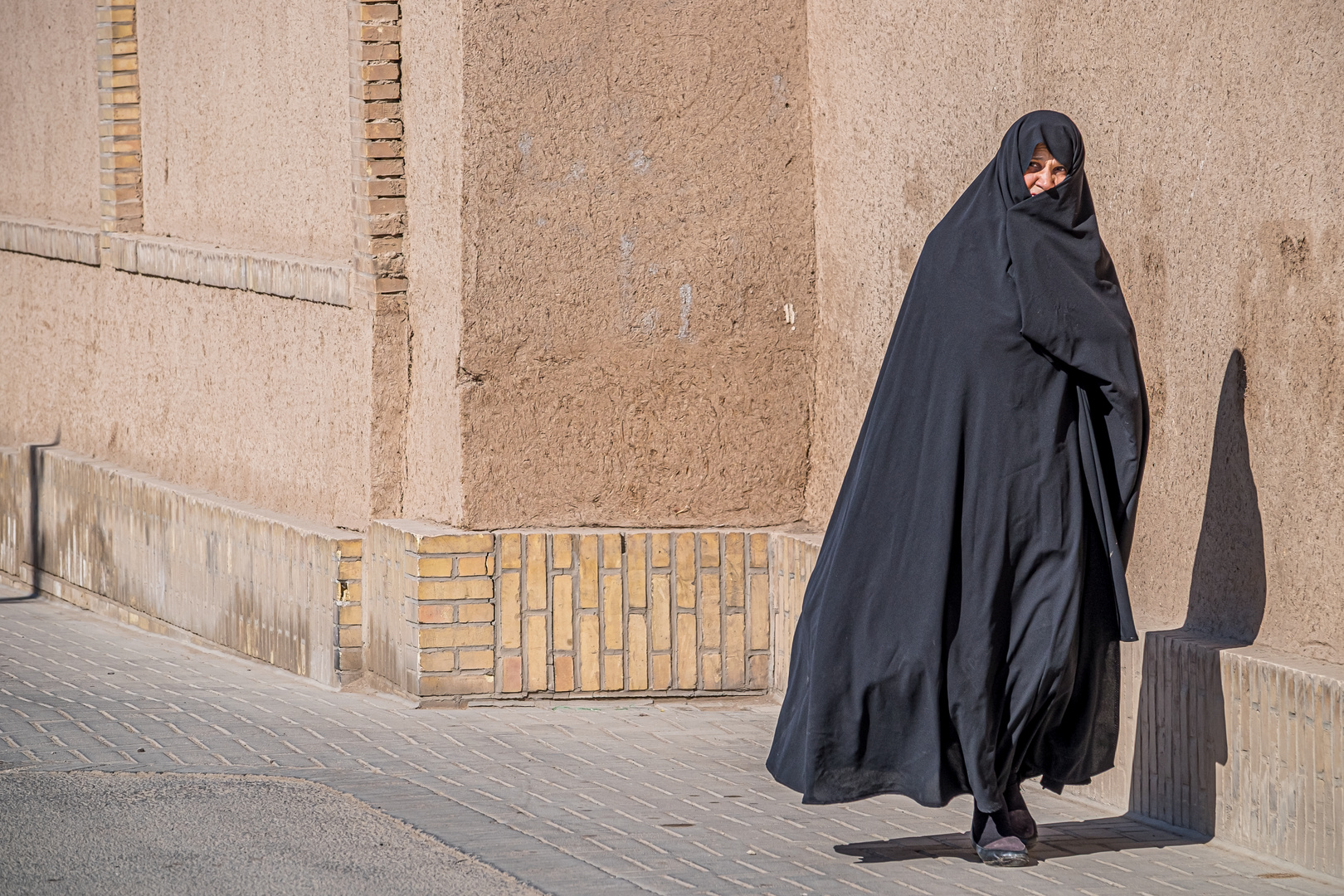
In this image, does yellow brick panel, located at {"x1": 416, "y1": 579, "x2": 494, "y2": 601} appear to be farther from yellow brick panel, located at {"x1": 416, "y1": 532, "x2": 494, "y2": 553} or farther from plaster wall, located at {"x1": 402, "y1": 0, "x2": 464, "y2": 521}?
plaster wall, located at {"x1": 402, "y1": 0, "x2": 464, "y2": 521}

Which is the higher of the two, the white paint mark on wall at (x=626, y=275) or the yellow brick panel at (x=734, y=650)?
the white paint mark on wall at (x=626, y=275)

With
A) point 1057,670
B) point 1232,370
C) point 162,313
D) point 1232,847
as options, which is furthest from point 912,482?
point 162,313

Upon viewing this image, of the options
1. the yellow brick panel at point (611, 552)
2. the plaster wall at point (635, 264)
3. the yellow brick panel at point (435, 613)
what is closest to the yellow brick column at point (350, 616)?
the plaster wall at point (635, 264)

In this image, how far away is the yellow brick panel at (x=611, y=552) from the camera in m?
6.93

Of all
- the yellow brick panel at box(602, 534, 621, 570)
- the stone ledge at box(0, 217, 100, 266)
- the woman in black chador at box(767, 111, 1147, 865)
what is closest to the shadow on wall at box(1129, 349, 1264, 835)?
the woman in black chador at box(767, 111, 1147, 865)

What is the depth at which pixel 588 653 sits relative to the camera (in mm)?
6957

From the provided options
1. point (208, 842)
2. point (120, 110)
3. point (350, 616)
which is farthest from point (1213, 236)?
point (120, 110)

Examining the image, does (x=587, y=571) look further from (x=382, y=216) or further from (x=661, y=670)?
(x=382, y=216)

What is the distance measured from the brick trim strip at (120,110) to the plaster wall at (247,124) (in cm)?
7

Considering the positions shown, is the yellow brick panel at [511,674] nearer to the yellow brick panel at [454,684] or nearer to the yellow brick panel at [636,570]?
the yellow brick panel at [454,684]

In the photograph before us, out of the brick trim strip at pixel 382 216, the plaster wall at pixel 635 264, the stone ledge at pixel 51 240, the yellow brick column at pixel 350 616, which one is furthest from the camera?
the stone ledge at pixel 51 240

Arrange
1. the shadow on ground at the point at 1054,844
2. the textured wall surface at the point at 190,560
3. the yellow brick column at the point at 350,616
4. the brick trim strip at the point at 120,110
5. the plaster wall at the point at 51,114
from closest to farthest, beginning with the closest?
the shadow on ground at the point at 1054,844 < the yellow brick column at the point at 350,616 < the textured wall surface at the point at 190,560 < the brick trim strip at the point at 120,110 < the plaster wall at the point at 51,114

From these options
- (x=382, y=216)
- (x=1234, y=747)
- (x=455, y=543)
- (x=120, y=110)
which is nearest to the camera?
(x=1234, y=747)

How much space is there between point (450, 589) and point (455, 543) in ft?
0.54
